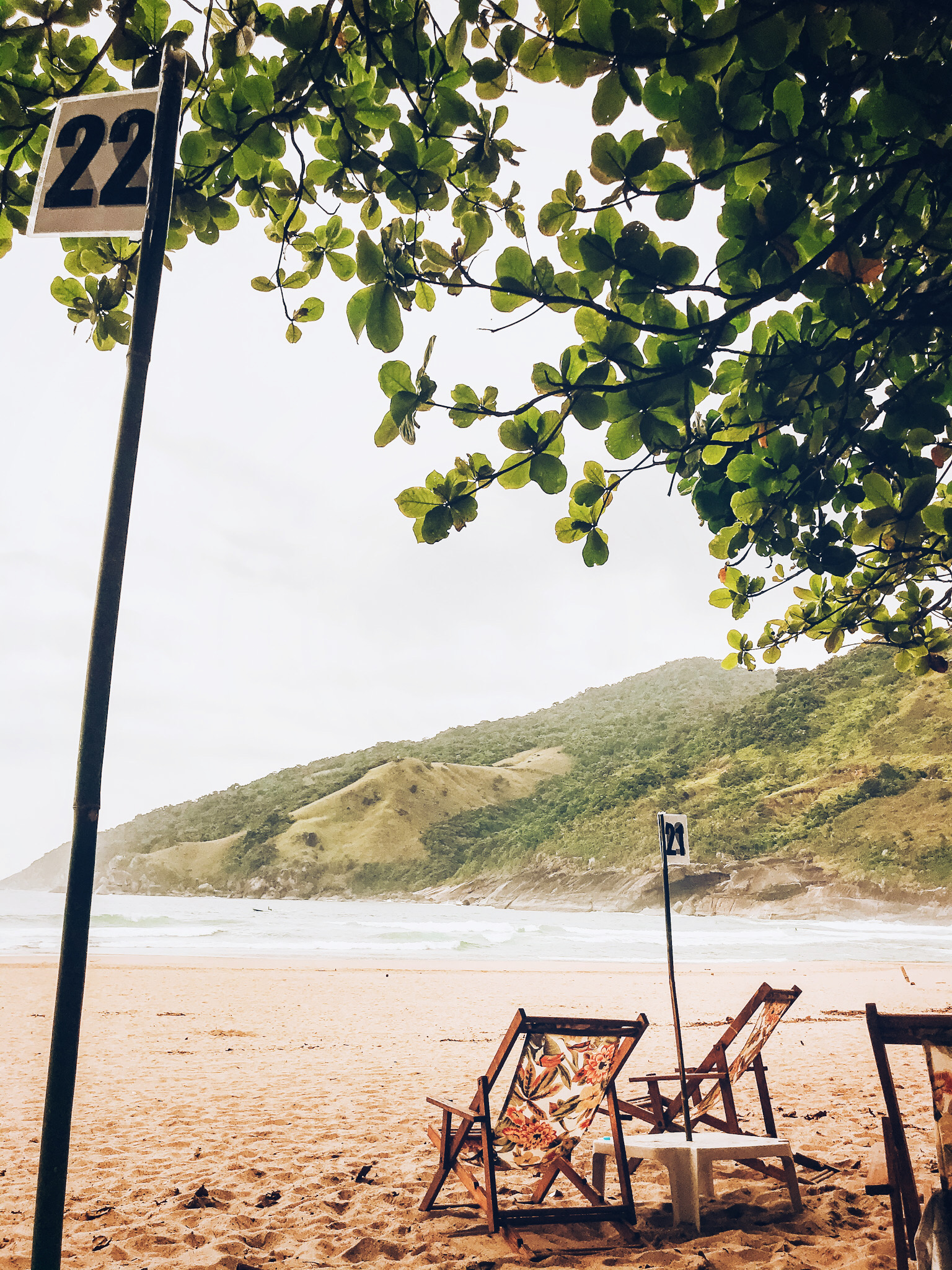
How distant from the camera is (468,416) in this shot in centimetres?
170

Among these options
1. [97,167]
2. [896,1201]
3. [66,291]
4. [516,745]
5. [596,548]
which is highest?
[516,745]

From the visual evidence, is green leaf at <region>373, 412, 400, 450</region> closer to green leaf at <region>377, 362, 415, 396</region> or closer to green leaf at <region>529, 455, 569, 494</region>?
green leaf at <region>377, 362, 415, 396</region>

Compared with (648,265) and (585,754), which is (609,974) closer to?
(648,265)

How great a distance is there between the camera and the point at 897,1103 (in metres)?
2.08

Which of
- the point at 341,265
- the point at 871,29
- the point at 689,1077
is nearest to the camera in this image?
the point at 871,29

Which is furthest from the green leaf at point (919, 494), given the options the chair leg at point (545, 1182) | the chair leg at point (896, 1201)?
the chair leg at point (545, 1182)

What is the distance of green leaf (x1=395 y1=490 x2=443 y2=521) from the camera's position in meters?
1.73

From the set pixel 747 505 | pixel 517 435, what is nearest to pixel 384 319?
pixel 517 435

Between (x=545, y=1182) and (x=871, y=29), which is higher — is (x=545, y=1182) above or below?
below

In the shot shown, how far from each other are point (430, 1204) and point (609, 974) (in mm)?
17169

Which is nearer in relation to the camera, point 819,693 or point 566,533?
point 566,533

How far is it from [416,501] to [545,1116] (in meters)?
2.81

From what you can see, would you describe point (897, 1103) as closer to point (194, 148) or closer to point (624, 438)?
point (624, 438)

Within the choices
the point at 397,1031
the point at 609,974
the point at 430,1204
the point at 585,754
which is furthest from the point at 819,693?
the point at 430,1204
